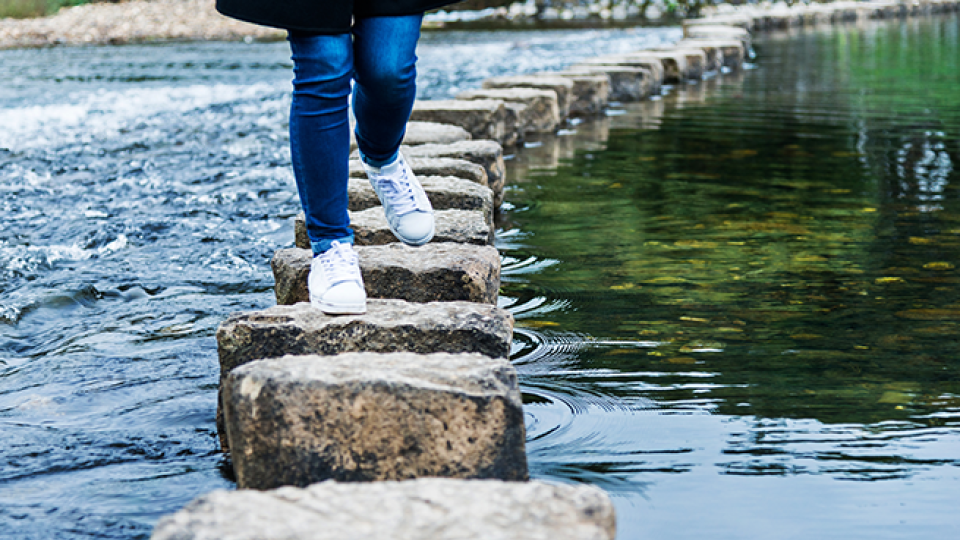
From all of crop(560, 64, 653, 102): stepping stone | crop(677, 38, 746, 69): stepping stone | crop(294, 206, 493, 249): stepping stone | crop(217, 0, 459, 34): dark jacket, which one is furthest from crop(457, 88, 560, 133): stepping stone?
crop(677, 38, 746, 69): stepping stone

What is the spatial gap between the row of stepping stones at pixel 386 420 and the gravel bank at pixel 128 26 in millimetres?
16477

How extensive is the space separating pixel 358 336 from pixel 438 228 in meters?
0.92

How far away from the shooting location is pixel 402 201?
8.41 feet

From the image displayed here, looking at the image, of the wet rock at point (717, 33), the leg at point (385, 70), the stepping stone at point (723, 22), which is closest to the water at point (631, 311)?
the leg at point (385, 70)

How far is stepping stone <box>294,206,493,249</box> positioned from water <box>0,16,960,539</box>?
1.03ft

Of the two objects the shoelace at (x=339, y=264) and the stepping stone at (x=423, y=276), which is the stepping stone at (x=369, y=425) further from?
the stepping stone at (x=423, y=276)

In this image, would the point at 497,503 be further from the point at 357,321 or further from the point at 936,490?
the point at 936,490

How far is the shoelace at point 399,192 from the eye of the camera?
2.54 metres

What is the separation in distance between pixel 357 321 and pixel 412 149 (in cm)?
241

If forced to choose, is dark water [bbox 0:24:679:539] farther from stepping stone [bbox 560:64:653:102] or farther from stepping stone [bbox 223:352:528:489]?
stepping stone [bbox 560:64:653:102]

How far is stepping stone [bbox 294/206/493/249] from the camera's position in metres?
3.02

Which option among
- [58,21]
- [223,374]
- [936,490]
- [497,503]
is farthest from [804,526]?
[58,21]

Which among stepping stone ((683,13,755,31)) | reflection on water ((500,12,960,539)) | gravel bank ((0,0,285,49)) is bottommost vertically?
reflection on water ((500,12,960,539))

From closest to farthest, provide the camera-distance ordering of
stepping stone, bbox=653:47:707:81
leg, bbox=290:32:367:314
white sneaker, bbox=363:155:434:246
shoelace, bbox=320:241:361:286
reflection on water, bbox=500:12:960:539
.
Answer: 1. reflection on water, bbox=500:12:960:539
2. leg, bbox=290:32:367:314
3. shoelace, bbox=320:241:361:286
4. white sneaker, bbox=363:155:434:246
5. stepping stone, bbox=653:47:707:81
